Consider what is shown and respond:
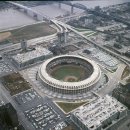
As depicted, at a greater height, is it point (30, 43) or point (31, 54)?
point (31, 54)

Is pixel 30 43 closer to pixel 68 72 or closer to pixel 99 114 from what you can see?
pixel 68 72

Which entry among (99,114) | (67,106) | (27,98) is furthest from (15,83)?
(99,114)

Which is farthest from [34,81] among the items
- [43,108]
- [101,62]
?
[101,62]

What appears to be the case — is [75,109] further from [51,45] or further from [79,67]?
[51,45]

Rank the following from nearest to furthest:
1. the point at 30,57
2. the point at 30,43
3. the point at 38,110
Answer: the point at 38,110, the point at 30,57, the point at 30,43

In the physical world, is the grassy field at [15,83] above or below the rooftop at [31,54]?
below

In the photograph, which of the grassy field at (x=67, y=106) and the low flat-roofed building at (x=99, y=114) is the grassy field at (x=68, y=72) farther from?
the low flat-roofed building at (x=99, y=114)

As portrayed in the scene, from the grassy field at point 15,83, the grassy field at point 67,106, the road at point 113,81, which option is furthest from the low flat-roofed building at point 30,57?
the road at point 113,81
